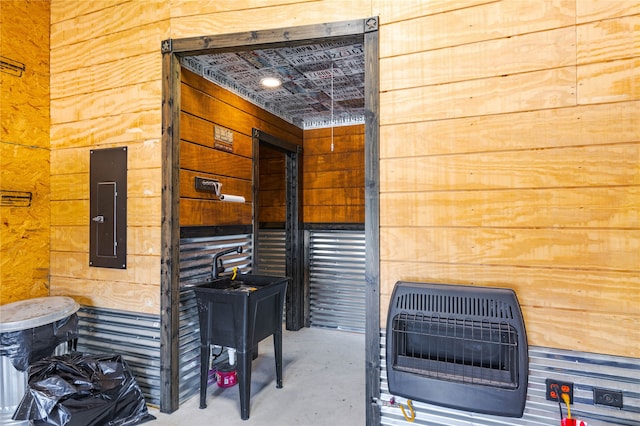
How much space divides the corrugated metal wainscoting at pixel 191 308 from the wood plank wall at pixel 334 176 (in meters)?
1.77

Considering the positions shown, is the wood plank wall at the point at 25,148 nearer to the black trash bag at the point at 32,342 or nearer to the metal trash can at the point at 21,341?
the metal trash can at the point at 21,341

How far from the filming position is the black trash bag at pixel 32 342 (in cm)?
194

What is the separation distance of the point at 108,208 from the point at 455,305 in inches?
89.2

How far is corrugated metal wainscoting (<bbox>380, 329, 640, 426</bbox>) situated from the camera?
4.65 feet

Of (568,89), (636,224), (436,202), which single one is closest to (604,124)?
(568,89)

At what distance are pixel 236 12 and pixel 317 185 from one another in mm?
2430

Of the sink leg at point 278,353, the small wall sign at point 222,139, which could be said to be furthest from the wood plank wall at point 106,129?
the sink leg at point 278,353

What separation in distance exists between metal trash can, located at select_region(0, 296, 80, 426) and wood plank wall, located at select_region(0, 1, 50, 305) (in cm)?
38

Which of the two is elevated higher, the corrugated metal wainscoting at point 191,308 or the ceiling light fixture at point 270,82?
the ceiling light fixture at point 270,82

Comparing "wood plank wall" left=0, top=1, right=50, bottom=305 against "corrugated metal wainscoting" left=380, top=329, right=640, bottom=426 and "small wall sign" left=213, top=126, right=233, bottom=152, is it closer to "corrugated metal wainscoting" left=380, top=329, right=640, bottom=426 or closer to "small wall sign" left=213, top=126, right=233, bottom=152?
"small wall sign" left=213, top=126, right=233, bottom=152

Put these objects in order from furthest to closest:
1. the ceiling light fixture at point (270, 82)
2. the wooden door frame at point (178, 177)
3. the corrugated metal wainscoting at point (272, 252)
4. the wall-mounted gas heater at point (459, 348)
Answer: the corrugated metal wainscoting at point (272, 252) < the ceiling light fixture at point (270, 82) < the wooden door frame at point (178, 177) < the wall-mounted gas heater at point (459, 348)

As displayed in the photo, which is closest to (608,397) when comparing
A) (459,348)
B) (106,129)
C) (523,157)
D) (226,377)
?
(459,348)

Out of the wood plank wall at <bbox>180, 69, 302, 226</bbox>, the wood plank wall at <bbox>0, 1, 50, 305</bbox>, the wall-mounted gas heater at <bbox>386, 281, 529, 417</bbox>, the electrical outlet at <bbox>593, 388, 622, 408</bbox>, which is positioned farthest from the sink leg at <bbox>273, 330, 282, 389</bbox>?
the electrical outlet at <bbox>593, 388, 622, 408</bbox>

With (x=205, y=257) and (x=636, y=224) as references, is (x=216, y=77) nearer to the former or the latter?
(x=205, y=257)
